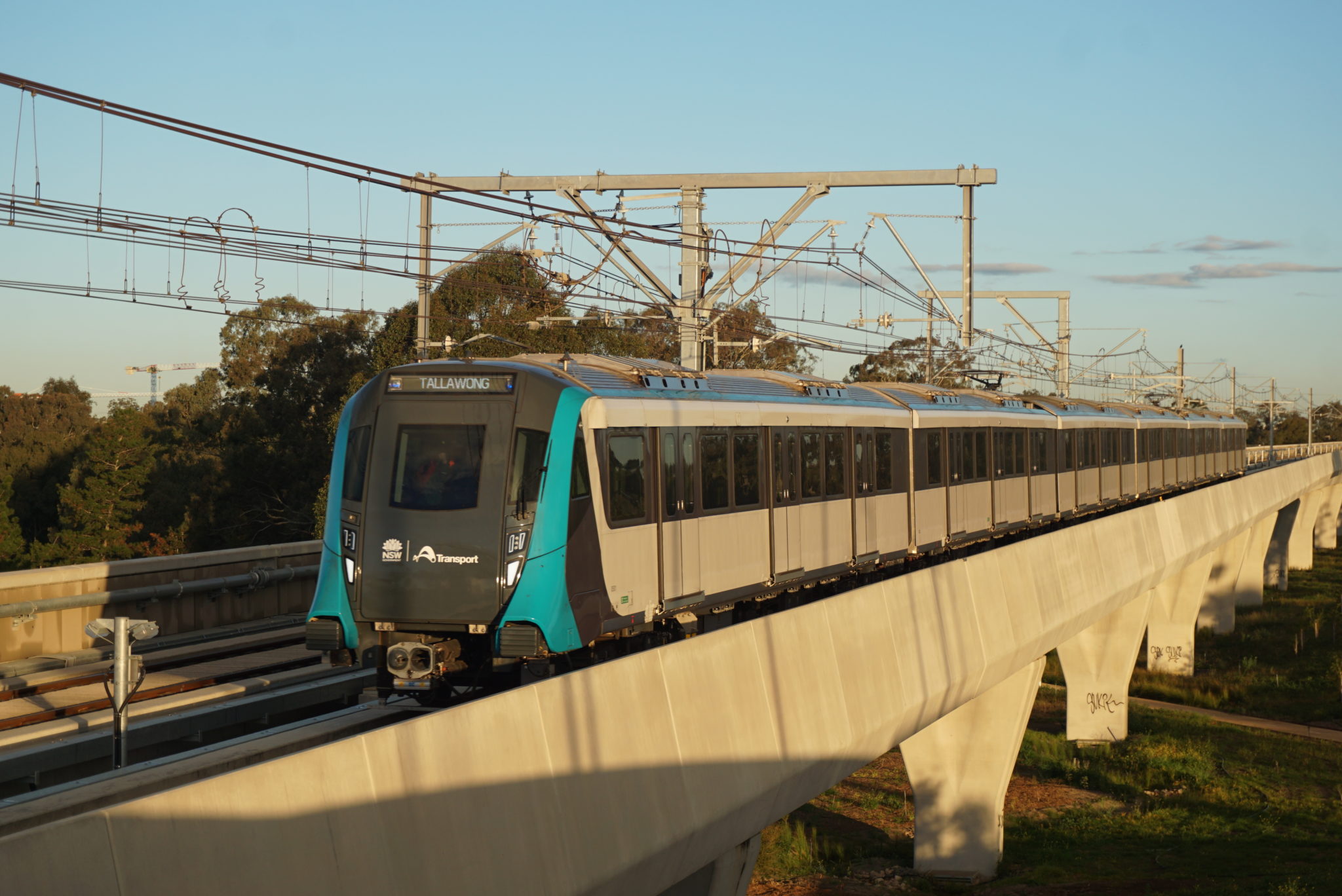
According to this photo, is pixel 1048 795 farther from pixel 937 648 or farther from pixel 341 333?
pixel 341 333

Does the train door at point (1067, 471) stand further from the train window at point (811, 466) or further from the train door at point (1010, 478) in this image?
the train window at point (811, 466)

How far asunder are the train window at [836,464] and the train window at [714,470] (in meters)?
3.22

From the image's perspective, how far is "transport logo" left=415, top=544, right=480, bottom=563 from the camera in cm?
1164

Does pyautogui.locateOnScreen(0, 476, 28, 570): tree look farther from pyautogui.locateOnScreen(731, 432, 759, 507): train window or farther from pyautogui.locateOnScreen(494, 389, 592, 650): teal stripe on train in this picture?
pyautogui.locateOnScreen(494, 389, 592, 650): teal stripe on train

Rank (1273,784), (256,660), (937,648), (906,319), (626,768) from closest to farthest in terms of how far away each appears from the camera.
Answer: (626,768)
(937,648)
(256,660)
(1273,784)
(906,319)

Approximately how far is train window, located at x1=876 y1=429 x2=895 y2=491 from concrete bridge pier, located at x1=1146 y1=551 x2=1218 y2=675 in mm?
27600

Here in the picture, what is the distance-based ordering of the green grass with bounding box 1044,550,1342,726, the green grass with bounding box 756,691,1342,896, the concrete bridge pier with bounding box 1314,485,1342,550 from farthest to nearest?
1. the concrete bridge pier with bounding box 1314,485,1342,550
2. the green grass with bounding box 1044,550,1342,726
3. the green grass with bounding box 756,691,1342,896

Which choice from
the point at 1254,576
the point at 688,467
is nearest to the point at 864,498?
the point at 688,467

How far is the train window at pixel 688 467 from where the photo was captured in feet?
46.4

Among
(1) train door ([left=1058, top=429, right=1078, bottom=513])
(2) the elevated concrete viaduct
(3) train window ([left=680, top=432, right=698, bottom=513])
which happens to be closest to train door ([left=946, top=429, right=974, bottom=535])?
(2) the elevated concrete viaduct

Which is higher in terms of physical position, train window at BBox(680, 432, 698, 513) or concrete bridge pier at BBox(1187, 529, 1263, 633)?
train window at BBox(680, 432, 698, 513)

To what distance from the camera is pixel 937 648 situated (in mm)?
13391

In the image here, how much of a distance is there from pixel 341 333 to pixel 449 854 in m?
54.7

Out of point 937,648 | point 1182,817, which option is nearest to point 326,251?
point 937,648
